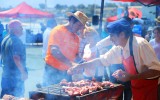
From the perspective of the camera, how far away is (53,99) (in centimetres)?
357

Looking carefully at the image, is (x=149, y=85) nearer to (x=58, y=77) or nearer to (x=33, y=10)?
(x=58, y=77)

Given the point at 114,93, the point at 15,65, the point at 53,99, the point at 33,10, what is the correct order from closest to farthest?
the point at 53,99 → the point at 114,93 → the point at 15,65 → the point at 33,10

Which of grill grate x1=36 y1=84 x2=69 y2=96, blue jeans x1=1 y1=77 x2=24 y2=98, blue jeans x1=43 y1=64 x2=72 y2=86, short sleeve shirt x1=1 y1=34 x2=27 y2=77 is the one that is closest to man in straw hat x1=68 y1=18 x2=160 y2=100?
grill grate x1=36 y1=84 x2=69 y2=96

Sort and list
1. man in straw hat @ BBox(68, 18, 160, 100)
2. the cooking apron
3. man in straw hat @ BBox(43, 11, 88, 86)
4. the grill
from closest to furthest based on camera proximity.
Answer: the grill, man in straw hat @ BBox(68, 18, 160, 100), the cooking apron, man in straw hat @ BBox(43, 11, 88, 86)

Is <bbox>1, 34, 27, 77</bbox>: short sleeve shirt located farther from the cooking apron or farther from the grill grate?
the cooking apron

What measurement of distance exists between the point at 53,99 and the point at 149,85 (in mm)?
1221

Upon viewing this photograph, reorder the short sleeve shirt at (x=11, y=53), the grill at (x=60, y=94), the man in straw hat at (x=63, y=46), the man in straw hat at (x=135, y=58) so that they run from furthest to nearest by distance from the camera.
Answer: the short sleeve shirt at (x=11, y=53)
the man in straw hat at (x=63, y=46)
the man in straw hat at (x=135, y=58)
the grill at (x=60, y=94)

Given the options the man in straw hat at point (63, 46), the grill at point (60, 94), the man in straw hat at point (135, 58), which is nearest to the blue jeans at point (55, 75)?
the man in straw hat at point (63, 46)

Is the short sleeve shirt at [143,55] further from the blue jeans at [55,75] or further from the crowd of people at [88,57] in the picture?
the blue jeans at [55,75]

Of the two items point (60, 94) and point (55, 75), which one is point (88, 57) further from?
point (60, 94)

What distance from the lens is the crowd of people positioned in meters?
3.72

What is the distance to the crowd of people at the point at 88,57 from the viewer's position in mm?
3723

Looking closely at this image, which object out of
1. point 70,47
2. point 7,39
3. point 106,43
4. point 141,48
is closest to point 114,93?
point 141,48

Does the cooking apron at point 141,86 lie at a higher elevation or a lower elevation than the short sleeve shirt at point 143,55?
lower
